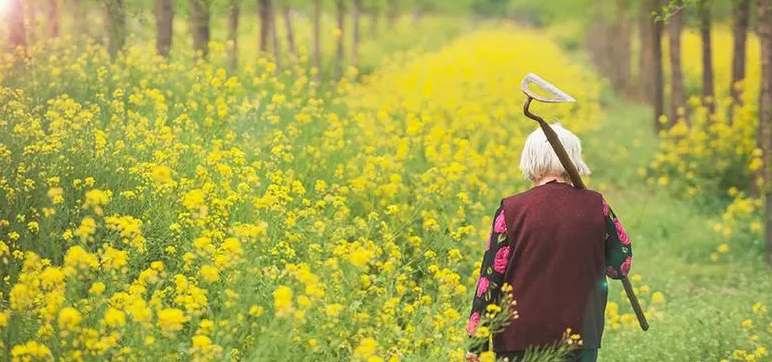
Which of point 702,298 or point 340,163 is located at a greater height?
point 340,163

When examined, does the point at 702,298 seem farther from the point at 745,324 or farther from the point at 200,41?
the point at 200,41

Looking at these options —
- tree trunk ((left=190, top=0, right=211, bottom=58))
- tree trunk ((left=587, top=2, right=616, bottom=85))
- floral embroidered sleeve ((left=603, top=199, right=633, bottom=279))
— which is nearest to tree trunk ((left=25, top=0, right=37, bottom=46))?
tree trunk ((left=190, top=0, right=211, bottom=58))

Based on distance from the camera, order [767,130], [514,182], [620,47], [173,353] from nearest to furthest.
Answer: [173,353], [767,130], [514,182], [620,47]

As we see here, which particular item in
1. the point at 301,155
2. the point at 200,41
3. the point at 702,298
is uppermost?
the point at 200,41

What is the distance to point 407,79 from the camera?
60.5 ft

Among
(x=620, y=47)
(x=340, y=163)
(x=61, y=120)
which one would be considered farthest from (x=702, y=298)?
(x=620, y=47)

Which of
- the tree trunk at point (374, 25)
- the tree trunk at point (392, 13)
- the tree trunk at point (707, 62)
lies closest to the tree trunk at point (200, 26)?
the tree trunk at point (707, 62)

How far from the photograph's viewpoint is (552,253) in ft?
15.1

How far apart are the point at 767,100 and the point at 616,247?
700 centimetres

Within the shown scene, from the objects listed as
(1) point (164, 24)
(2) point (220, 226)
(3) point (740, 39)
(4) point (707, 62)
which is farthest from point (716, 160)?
(2) point (220, 226)

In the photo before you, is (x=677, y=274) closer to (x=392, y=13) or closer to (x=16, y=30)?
(x=16, y=30)

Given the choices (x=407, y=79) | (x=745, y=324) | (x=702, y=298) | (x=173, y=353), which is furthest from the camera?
(x=407, y=79)

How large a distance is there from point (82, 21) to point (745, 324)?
14520 millimetres

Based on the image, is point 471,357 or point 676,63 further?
point 676,63
